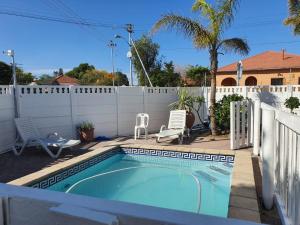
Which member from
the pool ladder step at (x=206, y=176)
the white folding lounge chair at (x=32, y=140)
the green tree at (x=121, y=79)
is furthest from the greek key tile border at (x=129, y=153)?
the green tree at (x=121, y=79)

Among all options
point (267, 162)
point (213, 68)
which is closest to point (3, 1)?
point (213, 68)

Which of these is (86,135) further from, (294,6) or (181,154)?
(294,6)

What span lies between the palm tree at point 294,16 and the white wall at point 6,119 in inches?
429

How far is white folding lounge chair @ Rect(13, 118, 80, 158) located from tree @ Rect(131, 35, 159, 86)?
897 inches

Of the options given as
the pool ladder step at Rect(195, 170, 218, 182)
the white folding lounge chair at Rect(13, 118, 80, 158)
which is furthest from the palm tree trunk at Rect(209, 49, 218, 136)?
the white folding lounge chair at Rect(13, 118, 80, 158)

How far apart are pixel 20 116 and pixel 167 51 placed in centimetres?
2523

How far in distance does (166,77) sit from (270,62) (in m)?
9.83

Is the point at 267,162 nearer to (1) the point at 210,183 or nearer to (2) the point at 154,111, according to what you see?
(1) the point at 210,183

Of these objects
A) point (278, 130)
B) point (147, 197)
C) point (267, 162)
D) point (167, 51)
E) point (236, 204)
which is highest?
point (167, 51)

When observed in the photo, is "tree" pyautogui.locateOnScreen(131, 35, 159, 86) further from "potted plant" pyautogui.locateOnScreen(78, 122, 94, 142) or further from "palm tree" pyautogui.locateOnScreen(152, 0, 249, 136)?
"potted plant" pyautogui.locateOnScreen(78, 122, 94, 142)

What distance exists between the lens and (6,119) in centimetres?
736

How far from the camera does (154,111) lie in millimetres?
11016

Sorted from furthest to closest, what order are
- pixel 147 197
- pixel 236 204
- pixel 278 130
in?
pixel 147 197
pixel 236 204
pixel 278 130

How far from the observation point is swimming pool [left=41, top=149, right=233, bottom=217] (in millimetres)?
5102
